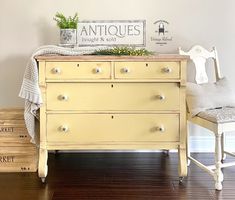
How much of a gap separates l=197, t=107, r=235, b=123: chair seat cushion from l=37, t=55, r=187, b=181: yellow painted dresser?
0.16 meters

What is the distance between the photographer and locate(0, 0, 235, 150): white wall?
3.05m

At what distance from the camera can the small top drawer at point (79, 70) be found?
2396mm

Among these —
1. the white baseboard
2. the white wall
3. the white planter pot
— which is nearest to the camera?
the white planter pot

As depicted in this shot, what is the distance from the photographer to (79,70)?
7.88ft

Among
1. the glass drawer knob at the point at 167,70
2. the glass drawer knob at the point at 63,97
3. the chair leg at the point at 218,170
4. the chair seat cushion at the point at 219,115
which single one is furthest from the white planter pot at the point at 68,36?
the chair leg at the point at 218,170

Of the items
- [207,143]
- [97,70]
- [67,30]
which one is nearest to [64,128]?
[97,70]

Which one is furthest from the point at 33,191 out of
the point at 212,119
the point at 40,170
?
the point at 212,119

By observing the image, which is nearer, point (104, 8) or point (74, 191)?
point (74, 191)

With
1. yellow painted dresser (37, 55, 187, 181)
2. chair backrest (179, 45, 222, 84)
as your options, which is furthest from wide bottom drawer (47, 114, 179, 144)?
chair backrest (179, 45, 222, 84)

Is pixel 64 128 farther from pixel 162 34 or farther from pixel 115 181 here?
pixel 162 34

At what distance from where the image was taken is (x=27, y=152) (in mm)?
2646

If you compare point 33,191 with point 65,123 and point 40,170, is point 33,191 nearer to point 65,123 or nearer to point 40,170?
point 40,170

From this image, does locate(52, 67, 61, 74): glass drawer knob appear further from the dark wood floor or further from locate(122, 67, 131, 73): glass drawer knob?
the dark wood floor

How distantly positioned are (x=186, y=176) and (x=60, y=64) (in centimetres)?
123
